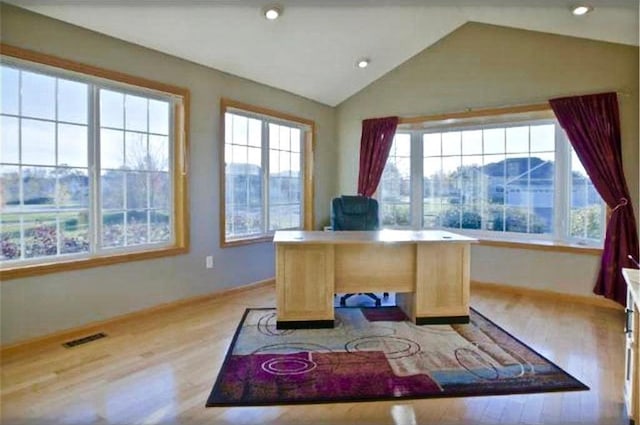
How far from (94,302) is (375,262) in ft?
7.52

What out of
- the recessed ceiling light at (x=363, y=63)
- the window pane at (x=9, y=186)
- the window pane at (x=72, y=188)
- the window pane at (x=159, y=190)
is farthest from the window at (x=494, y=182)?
the window pane at (x=9, y=186)

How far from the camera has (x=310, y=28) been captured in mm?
3885

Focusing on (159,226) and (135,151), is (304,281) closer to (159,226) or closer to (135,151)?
(159,226)

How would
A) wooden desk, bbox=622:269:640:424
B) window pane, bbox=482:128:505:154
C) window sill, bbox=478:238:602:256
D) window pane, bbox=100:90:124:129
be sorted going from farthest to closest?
window pane, bbox=482:128:505:154
window sill, bbox=478:238:602:256
window pane, bbox=100:90:124:129
wooden desk, bbox=622:269:640:424

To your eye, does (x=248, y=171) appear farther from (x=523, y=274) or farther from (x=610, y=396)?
(x=610, y=396)

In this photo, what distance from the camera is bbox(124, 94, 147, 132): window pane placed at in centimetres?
361

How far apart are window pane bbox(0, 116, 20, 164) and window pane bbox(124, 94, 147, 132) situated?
85cm

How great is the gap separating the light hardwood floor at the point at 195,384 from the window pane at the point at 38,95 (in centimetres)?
168

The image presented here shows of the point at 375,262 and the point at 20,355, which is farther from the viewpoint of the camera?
the point at 375,262

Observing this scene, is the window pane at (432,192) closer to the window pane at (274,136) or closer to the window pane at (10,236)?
the window pane at (274,136)

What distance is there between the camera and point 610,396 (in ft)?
7.48

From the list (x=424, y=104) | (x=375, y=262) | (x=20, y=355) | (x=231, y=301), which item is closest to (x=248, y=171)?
(x=231, y=301)

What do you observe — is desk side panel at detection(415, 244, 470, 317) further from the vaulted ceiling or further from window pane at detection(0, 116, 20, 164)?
window pane at detection(0, 116, 20, 164)

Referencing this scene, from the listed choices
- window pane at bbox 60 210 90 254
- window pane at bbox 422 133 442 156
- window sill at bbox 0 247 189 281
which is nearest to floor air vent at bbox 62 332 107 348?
window sill at bbox 0 247 189 281
